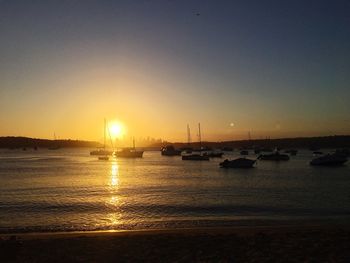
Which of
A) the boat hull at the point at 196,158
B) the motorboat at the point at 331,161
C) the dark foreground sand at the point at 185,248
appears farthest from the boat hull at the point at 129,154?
the dark foreground sand at the point at 185,248

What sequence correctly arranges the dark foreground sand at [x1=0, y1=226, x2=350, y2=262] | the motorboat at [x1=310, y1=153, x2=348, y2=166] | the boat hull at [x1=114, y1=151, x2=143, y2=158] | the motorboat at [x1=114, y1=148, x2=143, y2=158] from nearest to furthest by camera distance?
the dark foreground sand at [x1=0, y1=226, x2=350, y2=262] < the motorboat at [x1=310, y1=153, x2=348, y2=166] < the boat hull at [x1=114, y1=151, x2=143, y2=158] < the motorboat at [x1=114, y1=148, x2=143, y2=158]

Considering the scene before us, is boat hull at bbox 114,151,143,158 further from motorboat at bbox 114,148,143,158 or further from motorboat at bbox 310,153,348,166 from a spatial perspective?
motorboat at bbox 310,153,348,166

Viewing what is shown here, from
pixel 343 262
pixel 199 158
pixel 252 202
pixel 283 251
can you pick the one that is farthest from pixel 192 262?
pixel 199 158

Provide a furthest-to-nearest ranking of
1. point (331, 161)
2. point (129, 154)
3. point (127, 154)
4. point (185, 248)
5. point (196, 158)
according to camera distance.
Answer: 1. point (129, 154)
2. point (127, 154)
3. point (196, 158)
4. point (331, 161)
5. point (185, 248)

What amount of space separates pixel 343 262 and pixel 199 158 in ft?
443

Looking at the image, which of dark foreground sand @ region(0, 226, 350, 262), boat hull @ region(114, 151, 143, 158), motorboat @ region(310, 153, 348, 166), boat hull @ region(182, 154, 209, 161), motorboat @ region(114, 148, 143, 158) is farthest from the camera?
motorboat @ region(114, 148, 143, 158)

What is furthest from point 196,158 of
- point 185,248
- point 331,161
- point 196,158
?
point 185,248

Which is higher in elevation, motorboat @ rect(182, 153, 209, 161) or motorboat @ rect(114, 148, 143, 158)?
motorboat @ rect(114, 148, 143, 158)

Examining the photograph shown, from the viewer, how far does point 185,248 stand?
16.9 metres

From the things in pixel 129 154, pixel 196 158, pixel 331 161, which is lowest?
pixel 331 161

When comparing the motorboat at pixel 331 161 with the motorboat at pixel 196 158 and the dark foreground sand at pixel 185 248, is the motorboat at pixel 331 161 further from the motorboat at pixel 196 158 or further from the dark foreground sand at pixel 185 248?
the dark foreground sand at pixel 185 248

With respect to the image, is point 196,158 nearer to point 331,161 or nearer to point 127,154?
point 127,154

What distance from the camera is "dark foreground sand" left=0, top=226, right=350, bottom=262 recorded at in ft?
49.9

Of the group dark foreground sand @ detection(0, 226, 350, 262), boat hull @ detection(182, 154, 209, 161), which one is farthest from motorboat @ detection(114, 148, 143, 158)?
dark foreground sand @ detection(0, 226, 350, 262)
